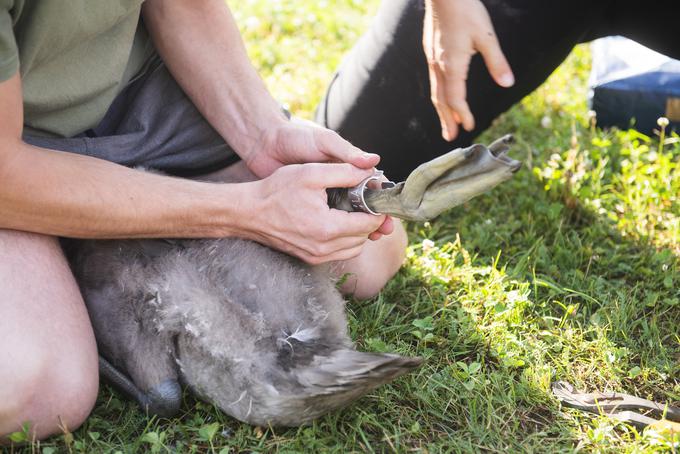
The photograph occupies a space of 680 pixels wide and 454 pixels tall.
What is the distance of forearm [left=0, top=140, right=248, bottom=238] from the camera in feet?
5.22

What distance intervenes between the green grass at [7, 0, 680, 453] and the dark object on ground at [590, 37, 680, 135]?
9cm

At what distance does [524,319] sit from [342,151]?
0.62 meters

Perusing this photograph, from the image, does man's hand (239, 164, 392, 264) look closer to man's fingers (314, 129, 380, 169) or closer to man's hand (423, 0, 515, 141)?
man's fingers (314, 129, 380, 169)

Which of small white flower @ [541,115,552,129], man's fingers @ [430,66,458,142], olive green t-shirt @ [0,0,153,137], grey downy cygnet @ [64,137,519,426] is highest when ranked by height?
olive green t-shirt @ [0,0,153,137]

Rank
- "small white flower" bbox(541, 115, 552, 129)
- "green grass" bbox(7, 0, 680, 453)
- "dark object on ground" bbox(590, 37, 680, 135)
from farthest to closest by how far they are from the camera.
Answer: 1. "small white flower" bbox(541, 115, 552, 129)
2. "dark object on ground" bbox(590, 37, 680, 135)
3. "green grass" bbox(7, 0, 680, 453)

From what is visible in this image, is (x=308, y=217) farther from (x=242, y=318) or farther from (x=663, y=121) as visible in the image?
(x=663, y=121)

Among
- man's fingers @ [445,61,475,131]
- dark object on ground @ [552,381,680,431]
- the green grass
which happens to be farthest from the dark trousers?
dark object on ground @ [552,381,680,431]

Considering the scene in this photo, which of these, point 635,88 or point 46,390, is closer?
point 46,390

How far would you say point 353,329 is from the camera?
78.2 inches

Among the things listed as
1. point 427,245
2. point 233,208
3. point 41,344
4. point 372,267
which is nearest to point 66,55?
point 233,208

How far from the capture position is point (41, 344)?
1.61 m

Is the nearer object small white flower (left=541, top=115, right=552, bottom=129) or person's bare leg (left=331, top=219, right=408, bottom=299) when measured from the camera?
person's bare leg (left=331, top=219, right=408, bottom=299)

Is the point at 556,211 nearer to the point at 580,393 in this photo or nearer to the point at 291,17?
the point at 580,393

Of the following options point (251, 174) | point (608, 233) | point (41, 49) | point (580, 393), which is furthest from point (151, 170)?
point (608, 233)
